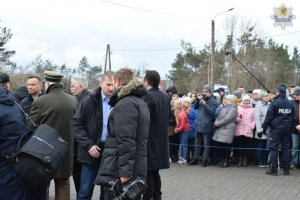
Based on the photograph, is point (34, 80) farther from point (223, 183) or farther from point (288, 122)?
point (288, 122)

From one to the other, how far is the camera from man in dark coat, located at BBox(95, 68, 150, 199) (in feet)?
0.17

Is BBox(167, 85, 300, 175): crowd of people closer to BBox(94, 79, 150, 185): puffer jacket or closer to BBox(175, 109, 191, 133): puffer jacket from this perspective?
BBox(175, 109, 191, 133): puffer jacket

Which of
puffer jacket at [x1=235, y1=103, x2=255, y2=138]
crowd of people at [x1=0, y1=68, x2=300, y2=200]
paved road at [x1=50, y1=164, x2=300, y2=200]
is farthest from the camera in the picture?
puffer jacket at [x1=235, y1=103, x2=255, y2=138]

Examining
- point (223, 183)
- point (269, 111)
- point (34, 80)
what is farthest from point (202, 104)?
point (34, 80)

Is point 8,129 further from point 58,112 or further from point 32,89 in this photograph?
point 32,89

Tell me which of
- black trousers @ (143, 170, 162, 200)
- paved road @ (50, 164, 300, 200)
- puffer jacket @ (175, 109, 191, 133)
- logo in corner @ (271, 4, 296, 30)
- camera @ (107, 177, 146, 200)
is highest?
logo in corner @ (271, 4, 296, 30)

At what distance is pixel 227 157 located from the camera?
39.2 feet

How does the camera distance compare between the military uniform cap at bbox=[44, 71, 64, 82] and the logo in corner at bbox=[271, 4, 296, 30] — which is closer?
the military uniform cap at bbox=[44, 71, 64, 82]

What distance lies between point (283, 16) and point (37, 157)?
15.8 metres

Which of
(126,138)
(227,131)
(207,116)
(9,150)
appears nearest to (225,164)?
(227,131)

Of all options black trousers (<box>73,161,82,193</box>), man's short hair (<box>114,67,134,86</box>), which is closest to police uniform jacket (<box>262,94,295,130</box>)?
black trousers (<box>73,161,82,193</box>)

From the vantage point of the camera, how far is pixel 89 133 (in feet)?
20.5

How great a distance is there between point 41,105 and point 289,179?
20.2 feet

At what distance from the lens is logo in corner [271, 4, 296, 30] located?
18078 millimetres
